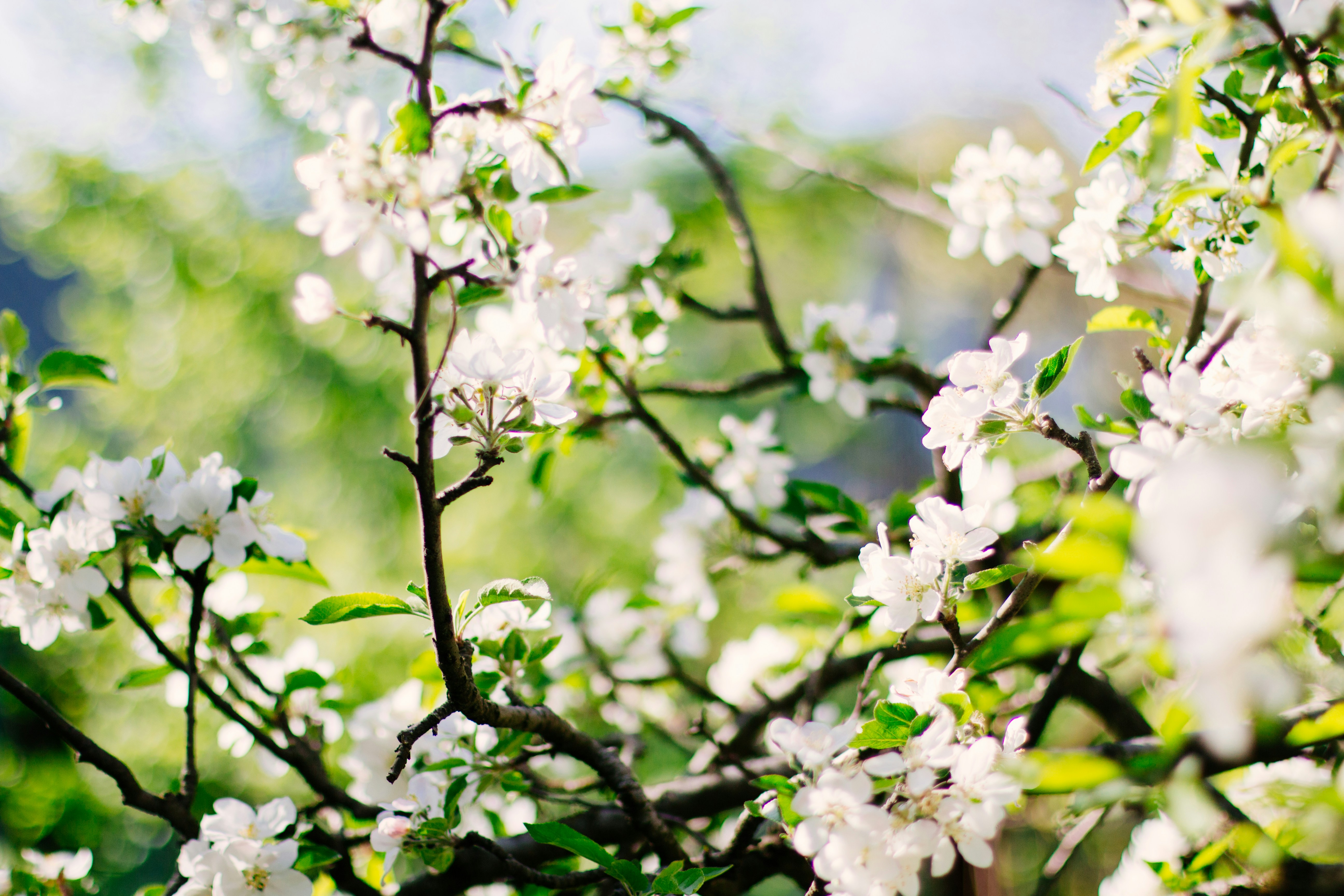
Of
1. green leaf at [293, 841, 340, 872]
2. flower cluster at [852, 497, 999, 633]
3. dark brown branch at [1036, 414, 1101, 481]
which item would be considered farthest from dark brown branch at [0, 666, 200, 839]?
dark brown branch at [1036, 414, 1101, 481]

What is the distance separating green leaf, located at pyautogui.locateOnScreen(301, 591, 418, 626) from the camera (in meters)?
0.55

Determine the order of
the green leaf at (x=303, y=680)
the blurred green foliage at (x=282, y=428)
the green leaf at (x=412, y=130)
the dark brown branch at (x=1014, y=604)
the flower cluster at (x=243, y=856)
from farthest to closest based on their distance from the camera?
1. the blurred green foliage at (x=282, y=428)
2. the green leaf at (x=303, y=680)
3. the flower cluster at (x=243, y=856)
4. the dark brown branch at (x=1014, y=604)
5. the green leaf at (x=412, y=130)

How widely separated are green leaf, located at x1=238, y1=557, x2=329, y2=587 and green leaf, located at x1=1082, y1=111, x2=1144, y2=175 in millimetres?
828

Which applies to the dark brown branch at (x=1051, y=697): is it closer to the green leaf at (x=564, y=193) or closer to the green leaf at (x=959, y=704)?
the green leaf at (x=959, y=704)

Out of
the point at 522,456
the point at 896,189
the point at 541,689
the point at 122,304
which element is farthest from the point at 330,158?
the point at 122,304

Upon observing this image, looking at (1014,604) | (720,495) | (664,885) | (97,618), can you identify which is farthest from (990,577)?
(97,618)

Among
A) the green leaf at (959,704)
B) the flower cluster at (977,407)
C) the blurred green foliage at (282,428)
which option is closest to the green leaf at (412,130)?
the flower cluster at (977,407)

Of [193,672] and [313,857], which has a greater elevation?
[193,672]

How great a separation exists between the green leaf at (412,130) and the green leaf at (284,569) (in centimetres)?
49

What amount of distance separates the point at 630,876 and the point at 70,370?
80cm

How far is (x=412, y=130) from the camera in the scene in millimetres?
464

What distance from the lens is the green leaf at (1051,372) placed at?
0.59 meters

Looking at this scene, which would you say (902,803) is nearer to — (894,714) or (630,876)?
(894,714)

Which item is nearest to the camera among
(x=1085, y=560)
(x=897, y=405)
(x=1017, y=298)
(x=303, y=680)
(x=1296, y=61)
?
(x=1085, y=560)
